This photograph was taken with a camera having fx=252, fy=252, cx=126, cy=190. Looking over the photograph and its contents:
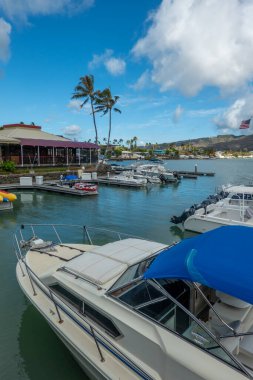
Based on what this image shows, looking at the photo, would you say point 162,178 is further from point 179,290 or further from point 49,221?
point 179,290

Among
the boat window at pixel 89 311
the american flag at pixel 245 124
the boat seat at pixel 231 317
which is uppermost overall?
the american flag at pixel 245 124

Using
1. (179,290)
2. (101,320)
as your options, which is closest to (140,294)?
(179,290)

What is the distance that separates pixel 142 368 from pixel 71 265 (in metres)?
2.38

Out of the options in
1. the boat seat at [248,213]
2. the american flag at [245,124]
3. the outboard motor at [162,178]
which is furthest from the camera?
the outboard motor at [162,178]

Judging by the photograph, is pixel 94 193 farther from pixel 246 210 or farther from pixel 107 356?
pixel 107 356

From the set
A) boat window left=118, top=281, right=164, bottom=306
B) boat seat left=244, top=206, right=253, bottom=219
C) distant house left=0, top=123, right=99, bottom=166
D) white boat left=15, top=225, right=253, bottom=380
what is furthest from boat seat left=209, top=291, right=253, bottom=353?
distant house left=0, top=123, right=99, bottom=166

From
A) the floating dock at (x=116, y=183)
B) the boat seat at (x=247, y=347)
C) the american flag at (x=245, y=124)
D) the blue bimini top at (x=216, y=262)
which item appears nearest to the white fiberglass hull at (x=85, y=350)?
the blue bimini top at (x=216, y=262)

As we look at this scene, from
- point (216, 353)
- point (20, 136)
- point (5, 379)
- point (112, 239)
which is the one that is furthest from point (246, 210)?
point (20, 136)

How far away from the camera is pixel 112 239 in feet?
39.8

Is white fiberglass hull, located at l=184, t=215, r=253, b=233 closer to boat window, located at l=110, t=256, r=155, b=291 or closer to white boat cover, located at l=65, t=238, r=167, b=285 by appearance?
white boat cover, located at l=65, t=238, r=167, b=285

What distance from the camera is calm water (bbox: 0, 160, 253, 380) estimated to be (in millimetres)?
4875

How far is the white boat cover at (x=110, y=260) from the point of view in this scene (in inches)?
182

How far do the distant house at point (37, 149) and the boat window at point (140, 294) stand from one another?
29.8 meters

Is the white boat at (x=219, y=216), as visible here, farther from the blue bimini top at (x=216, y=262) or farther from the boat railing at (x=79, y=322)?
the boat railing at (x=79, y=322)
